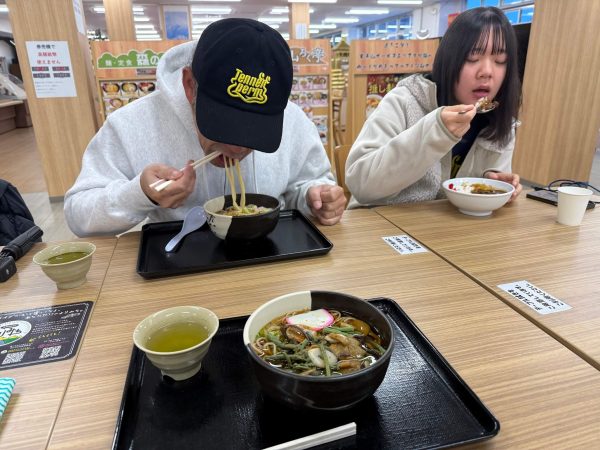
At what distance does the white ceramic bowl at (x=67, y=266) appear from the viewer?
2.92ft

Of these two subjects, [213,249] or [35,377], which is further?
[213,249]

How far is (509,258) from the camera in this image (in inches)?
41.9

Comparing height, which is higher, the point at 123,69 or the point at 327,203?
the point at 123,69

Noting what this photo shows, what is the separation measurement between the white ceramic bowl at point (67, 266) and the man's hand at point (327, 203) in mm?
659

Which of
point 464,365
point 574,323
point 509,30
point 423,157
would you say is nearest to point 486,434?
point 464,365

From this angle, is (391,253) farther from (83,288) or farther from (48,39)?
(48,39)

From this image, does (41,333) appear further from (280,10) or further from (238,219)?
(280,10)

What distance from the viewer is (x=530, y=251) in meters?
1.10

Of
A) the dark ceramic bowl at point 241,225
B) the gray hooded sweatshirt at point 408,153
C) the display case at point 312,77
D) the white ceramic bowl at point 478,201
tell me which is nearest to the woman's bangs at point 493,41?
the gray hooded sweatshirt at point 408,153

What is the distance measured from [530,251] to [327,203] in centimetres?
59

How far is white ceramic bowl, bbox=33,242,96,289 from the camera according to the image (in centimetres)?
89

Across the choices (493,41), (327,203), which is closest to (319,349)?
(327,203)

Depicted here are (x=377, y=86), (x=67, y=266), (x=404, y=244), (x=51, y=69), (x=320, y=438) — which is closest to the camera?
(x=320, y=438)

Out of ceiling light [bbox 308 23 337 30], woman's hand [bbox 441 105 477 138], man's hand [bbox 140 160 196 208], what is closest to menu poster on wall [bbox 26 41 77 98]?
man's hand [bbox 140 160 196 208]
